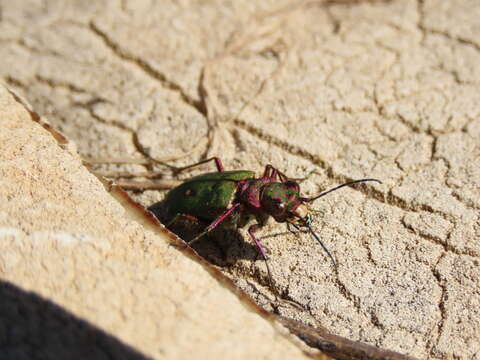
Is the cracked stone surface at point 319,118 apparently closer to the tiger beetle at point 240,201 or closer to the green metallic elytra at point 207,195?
the tiger beetle at point 240,201

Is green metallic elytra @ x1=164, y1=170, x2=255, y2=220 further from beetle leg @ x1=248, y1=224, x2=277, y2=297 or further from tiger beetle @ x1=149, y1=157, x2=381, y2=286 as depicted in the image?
beetle leg @ x1=248, y1=224, x2=277, y2=297

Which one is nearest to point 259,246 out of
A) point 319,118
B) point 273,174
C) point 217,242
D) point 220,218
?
point 220,218

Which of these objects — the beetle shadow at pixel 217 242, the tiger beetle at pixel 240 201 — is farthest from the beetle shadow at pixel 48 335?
the beetle shadow at pixel 217 242

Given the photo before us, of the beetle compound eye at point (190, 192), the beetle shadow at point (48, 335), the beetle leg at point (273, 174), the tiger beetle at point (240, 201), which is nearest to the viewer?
the beetle shadow at point (48, 335)

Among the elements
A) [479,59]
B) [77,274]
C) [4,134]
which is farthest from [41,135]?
[479,59]

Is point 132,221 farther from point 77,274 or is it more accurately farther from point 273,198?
point 273,198
